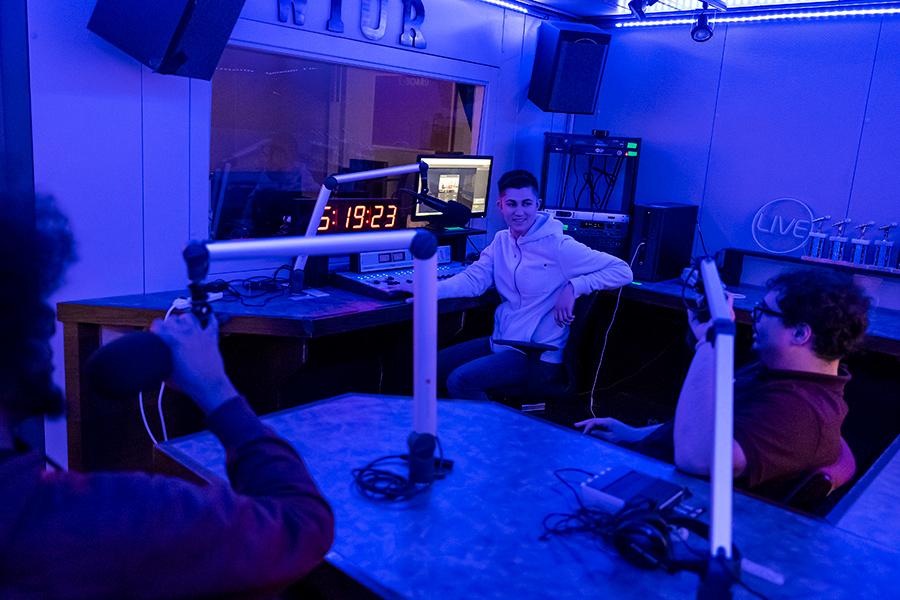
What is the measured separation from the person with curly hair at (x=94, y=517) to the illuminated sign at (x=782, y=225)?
374 centimetres

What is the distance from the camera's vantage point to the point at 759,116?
162 inches

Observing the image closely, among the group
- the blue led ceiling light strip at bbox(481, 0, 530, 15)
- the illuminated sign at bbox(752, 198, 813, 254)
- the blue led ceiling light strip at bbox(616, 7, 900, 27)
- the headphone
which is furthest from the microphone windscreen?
the blue led ceiling light strip at bbox(616, 7, 900, 27)

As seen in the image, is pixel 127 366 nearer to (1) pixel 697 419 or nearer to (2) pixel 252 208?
(1) pixel 697 419

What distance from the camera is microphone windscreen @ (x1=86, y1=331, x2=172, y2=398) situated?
92 centimetres

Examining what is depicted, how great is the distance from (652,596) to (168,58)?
2305 mm

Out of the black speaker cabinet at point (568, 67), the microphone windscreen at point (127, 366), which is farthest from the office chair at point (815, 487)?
the black speaker cabinet at point (568, 67)

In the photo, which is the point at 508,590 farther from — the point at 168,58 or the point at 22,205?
the point at 168,58

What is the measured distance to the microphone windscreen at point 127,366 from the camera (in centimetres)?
92

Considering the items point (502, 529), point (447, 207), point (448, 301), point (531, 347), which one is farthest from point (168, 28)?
point (502, 529)

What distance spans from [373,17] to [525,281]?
151 cm

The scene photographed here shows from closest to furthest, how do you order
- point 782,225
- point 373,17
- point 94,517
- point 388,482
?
1. point 94,517
2. point 388,482
3. point 373,17
4. point 782,225

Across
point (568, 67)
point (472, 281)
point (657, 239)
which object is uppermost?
point (568, 67)

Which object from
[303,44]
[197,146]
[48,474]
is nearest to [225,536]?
[48,474]

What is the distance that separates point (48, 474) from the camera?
2.65ft
